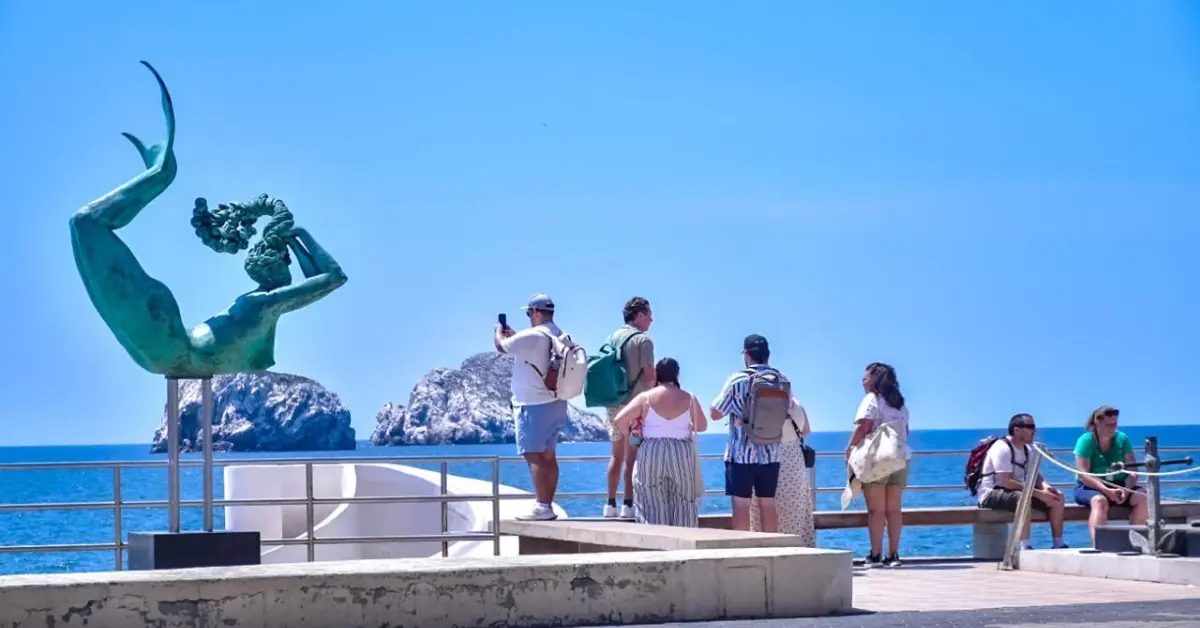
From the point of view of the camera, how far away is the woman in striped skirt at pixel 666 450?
41.3 feet

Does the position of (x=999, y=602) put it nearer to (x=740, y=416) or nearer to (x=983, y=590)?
(x=983, y=590)

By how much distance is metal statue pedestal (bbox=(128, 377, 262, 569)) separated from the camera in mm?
10930

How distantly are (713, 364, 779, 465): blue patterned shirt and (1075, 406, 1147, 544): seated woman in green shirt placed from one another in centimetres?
311

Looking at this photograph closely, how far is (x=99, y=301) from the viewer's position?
1112 cm

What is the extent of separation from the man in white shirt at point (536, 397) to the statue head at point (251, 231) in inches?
73.1

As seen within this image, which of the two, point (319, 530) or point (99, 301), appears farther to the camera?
point (319, 530)

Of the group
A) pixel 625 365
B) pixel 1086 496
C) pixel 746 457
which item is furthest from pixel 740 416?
pixel 1086 496

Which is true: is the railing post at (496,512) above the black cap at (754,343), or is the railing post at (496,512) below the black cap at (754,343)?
below

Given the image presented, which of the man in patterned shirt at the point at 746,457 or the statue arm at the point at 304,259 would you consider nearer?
the statue arm at the point at 304,259

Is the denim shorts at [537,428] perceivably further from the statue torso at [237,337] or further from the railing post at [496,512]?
the statue torso at [237,337]

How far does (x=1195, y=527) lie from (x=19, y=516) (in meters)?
66.2

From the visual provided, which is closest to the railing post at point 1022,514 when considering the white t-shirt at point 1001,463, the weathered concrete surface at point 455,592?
the white t-shirt at point 1001,463

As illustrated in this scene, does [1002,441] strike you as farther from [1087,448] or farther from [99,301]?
[99,301]

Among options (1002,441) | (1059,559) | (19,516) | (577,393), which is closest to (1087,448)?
(1002,441)
